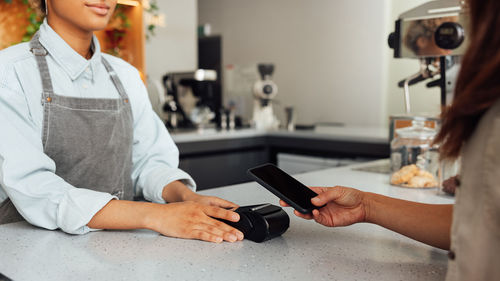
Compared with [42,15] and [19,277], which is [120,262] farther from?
[42,15]

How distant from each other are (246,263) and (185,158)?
221 cm

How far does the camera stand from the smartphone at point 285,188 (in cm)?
88

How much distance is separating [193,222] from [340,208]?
292 mm

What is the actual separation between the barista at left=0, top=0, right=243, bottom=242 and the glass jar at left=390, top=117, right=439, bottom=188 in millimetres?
703

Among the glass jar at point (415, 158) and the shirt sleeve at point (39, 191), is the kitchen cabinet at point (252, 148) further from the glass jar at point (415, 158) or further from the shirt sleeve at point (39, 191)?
the shirt sleeve at point (39, 191)

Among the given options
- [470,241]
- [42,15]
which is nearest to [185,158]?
[42,15]

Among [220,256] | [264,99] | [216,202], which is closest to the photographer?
[220,256]

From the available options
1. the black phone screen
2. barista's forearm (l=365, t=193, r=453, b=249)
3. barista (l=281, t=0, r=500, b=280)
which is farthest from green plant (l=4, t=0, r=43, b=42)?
barista (l=281, t=0, r=500, b=280)

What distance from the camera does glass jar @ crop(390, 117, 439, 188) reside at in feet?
4.98

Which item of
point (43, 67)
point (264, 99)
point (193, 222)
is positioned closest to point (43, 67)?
point (43, 67)

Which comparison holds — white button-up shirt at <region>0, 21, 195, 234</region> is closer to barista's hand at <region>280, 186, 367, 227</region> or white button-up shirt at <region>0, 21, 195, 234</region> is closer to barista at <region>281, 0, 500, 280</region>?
barista's hand at <region>280, 186, 367, 227</region>

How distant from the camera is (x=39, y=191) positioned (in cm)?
96

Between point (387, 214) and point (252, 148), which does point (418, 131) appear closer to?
point (387, 214)

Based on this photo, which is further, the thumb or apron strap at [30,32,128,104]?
apron strap at [30,32,128,104]
